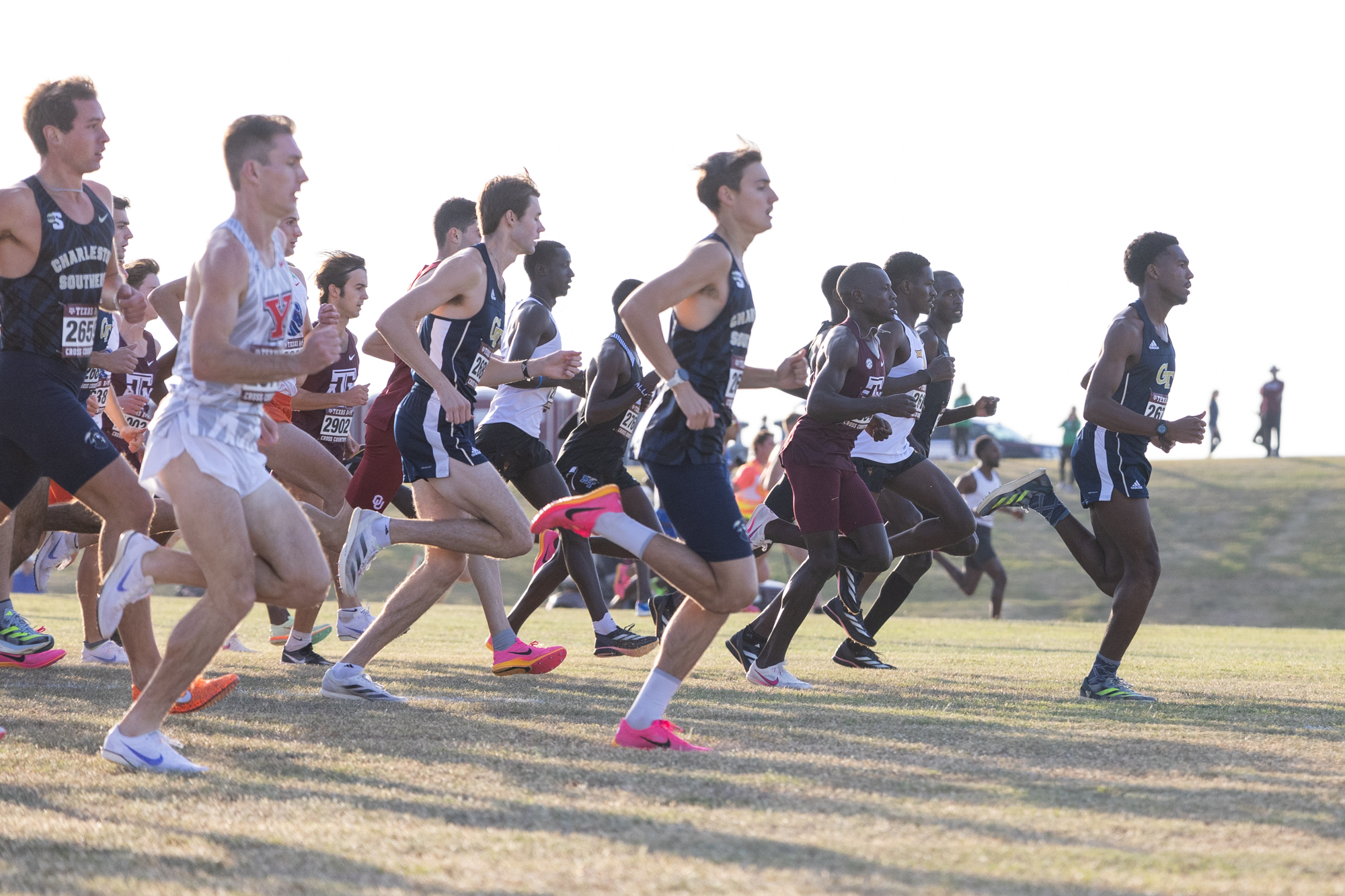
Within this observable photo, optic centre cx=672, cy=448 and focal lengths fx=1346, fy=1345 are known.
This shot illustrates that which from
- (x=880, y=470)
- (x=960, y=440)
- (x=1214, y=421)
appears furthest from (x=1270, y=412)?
(x=880, y=470)

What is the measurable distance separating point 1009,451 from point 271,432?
130 feet

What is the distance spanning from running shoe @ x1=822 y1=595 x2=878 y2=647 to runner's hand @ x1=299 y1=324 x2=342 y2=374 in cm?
468

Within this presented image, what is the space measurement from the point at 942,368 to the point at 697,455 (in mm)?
3341

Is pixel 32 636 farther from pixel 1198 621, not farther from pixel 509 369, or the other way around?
pixel 1198 621

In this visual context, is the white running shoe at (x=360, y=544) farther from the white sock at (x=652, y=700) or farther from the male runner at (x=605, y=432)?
the male runner at (x=605, y=432)

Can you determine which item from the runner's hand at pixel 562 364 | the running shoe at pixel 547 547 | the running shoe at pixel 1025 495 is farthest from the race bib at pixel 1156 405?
the running shoe at pixel 547 547

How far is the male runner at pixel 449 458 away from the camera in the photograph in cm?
593

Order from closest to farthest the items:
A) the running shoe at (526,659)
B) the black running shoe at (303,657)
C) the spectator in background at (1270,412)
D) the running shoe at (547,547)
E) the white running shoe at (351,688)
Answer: the white running shoe at (351,688) < the running shoe at (526,659) < the black running shoe at (303,657) < the running shoe at (547,547) < the spectator in background at (1270,412)

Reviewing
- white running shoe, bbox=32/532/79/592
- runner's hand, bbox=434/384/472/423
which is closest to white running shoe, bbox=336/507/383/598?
runner's hand, bbox=434/384/472/423

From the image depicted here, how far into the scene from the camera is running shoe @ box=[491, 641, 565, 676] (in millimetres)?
7188

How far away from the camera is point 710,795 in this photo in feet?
12.6

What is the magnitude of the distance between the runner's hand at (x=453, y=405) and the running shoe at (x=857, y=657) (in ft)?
11.7

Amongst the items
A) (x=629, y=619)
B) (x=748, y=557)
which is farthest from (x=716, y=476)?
(x=629, y=619)

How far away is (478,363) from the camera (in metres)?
6.16
